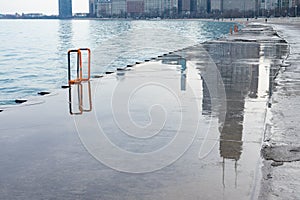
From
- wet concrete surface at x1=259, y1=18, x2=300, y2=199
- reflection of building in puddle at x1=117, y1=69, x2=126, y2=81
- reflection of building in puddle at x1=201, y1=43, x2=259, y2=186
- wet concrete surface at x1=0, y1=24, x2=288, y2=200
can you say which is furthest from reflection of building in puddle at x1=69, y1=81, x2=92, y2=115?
wet concrete surface at x1=259, y1=18, x2=300, y2=199

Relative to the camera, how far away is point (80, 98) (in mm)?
10250

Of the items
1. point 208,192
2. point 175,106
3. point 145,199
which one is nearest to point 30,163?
point 145,199

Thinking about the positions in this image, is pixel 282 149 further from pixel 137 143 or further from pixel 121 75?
pixel 121 75

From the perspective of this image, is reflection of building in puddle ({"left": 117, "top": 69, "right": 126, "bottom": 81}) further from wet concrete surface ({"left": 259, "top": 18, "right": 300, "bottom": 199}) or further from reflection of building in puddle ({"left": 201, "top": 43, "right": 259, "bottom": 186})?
wet concrete surface ({"left": 259, "top": 18, "right": 300, "bottom": 199})

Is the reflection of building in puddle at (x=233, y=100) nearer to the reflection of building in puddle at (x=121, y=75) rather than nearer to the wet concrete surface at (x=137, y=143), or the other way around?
the wet concrete surface at (x=137, y=143)

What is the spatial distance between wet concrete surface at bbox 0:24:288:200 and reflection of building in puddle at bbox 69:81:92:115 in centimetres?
3

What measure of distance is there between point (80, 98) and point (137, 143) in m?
4.15

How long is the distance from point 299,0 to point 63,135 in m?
161

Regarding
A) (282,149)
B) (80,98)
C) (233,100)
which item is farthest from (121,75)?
(282,149)

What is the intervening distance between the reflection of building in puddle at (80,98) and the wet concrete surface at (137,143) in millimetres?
27

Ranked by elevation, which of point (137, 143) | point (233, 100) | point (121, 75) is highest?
point (121, 75)

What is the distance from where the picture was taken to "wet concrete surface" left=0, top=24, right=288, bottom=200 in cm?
477

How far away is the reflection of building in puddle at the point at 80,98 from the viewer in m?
8.91

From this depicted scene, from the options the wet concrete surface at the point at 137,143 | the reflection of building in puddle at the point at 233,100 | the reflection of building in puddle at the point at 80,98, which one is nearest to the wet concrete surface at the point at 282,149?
the wet concrete surface at the point at 137,143
